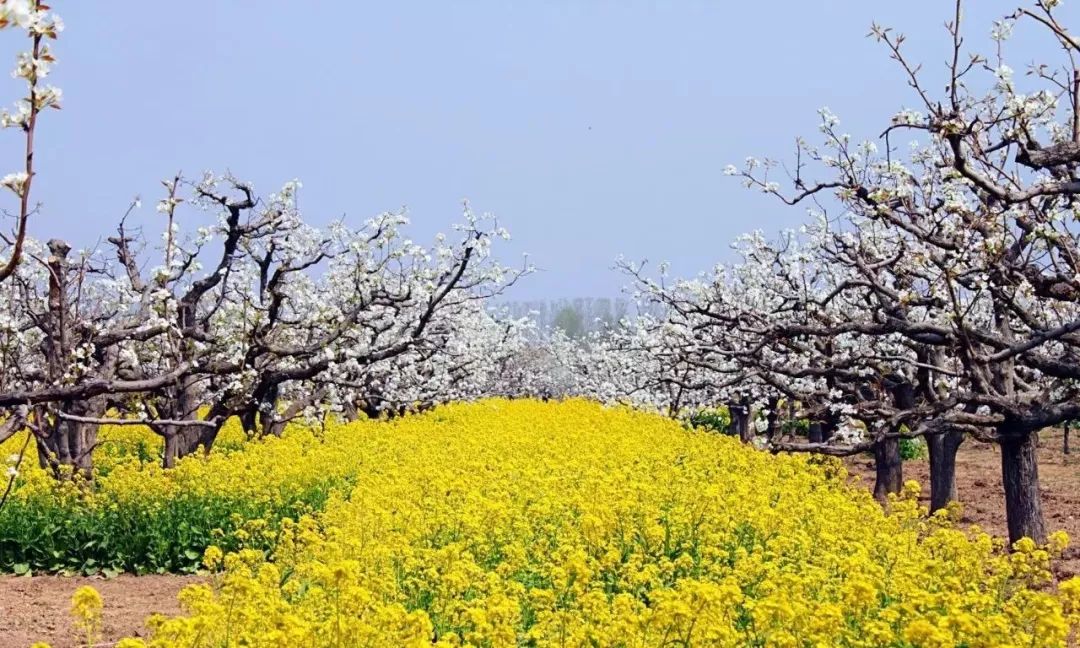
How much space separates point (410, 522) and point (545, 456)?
5695 millimetres

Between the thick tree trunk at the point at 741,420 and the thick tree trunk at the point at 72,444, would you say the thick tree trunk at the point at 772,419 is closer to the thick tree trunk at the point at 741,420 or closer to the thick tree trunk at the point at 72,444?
the thick tree trunk at the point at 741,420

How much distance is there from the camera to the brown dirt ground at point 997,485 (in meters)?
16.2

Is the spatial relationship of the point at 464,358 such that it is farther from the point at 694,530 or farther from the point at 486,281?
the point at 694,530

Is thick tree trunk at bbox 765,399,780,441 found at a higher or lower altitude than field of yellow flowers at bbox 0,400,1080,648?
higher

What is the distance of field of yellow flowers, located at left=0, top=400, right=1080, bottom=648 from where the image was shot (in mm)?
5254

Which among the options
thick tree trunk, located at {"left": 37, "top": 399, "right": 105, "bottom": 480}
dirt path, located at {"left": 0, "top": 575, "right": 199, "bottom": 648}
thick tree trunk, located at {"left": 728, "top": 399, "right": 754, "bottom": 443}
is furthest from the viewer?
thick tree trunk, located at {"left": 728, "top": 399, "right": 754, "bottom": 443}

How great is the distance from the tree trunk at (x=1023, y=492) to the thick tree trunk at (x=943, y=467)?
11.7 ft

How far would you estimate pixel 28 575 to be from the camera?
1208cm

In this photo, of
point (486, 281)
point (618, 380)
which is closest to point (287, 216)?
point (486, 281)

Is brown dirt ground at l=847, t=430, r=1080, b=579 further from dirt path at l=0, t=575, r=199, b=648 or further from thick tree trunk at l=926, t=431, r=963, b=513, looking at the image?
dirt path at l=0, t=575, r=199, b=648

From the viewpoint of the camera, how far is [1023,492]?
12344 millimetres

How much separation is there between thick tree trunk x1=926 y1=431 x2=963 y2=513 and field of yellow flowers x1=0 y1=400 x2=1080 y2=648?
260 centimetres

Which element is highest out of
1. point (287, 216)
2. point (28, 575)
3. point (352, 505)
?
point (287, 216)

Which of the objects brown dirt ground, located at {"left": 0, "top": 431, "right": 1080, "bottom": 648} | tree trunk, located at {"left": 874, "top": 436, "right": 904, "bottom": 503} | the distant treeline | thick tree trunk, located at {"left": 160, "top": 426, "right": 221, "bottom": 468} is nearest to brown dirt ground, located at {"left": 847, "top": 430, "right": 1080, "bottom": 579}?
brown dirt ground, located at {"left": 0, "top": 431, "right": 1080, "bottom": 648}
